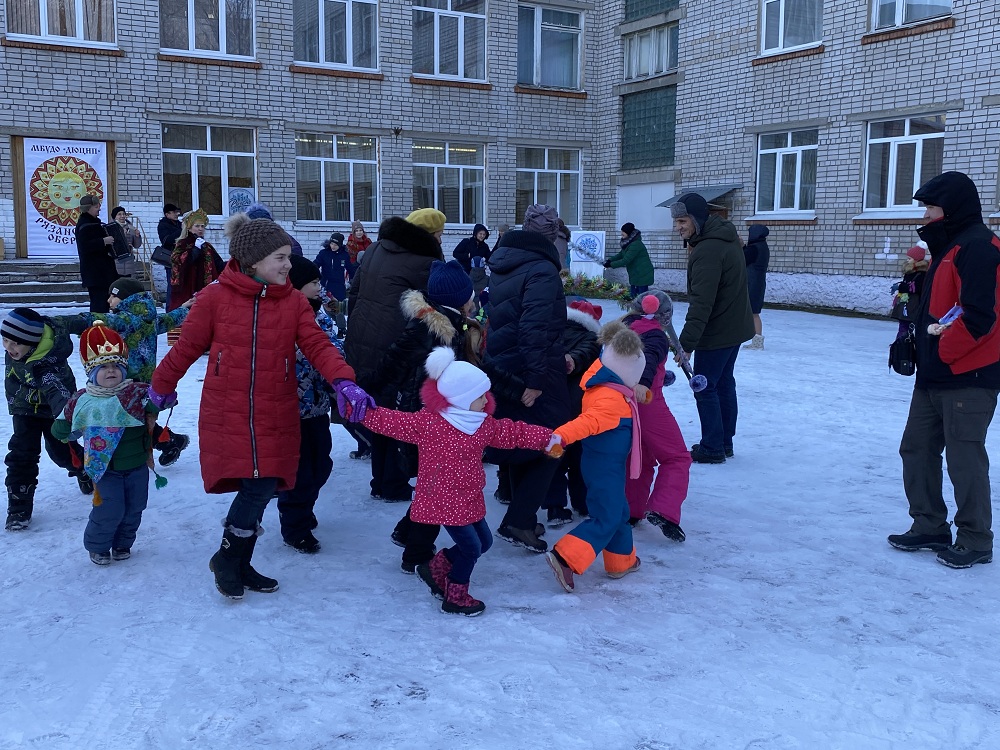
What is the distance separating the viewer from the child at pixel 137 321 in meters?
4.95

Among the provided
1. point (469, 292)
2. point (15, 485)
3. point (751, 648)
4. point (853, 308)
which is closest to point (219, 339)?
point (469, 292)

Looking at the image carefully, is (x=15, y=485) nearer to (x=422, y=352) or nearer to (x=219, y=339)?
(x=219, y=339)

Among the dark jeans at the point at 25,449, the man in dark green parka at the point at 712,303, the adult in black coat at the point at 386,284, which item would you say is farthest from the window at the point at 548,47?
the dark jeans at the point at 25,449

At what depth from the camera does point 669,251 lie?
21.0m

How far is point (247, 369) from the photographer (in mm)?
3566

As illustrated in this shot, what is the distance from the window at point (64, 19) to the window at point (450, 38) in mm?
6683

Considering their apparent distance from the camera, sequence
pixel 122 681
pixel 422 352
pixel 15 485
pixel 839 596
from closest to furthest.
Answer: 1. pixel 122 681
2. pixel 839 596
3. pixel 422 352
4. pixel 15 485

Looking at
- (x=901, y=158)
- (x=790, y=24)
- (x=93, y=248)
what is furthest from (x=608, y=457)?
(x=790, y=24)

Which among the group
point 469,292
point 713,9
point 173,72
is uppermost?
point 713,9

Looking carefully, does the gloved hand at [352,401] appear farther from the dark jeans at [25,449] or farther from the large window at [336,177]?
the large window at [336,177]

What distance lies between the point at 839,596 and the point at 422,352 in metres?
2.17

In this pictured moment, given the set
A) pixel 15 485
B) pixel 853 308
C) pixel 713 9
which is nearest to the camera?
pixel 15 485

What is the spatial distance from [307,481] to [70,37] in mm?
16173

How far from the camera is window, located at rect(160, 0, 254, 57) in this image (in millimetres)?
17719
